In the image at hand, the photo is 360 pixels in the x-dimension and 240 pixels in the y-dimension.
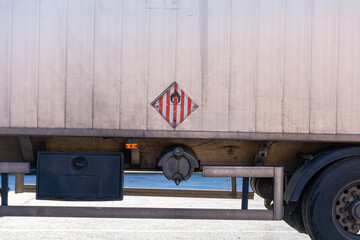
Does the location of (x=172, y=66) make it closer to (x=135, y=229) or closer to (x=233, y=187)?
(x=233, y=187)

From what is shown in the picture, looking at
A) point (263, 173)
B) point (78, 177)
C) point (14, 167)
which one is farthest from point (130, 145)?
point (263, 173)

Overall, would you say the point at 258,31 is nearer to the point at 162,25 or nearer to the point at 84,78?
the point at 162,25

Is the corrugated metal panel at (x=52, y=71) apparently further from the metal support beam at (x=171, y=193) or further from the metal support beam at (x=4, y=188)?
A: the metal support beam at (x=171, y=193)

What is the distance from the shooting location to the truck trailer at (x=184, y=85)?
12.9 ft

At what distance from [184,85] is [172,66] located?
9.8 inches

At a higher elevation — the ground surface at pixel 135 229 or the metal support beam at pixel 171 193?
the metal support beam at pixel 171 193

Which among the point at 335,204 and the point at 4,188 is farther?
the point at 4,188

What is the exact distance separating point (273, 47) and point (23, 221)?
561 centimetres

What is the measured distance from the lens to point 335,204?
401 cm

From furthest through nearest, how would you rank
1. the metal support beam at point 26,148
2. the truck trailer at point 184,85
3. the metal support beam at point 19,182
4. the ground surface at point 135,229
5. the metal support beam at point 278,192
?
the ground surface at point 135,229
the metal support beam at point 19,182
the metal support beam at point 26,148
the metal support beam at point 278,192
the truck trailer at point 184,85

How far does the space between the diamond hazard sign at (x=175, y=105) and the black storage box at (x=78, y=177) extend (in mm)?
791

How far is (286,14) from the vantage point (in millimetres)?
4008

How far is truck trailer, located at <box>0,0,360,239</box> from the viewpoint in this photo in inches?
155

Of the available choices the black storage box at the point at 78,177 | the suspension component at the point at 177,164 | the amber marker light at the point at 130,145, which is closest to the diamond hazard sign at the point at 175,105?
the suspension component at the point at 177,164
